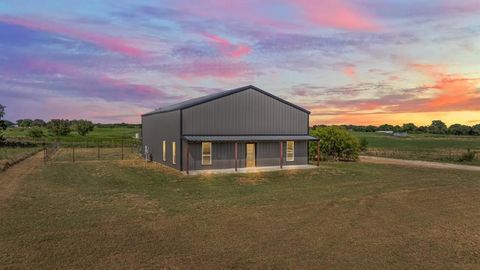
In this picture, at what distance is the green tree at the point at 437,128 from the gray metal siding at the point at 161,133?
145480 millimetres

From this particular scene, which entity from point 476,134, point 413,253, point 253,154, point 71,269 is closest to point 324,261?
point 413,253

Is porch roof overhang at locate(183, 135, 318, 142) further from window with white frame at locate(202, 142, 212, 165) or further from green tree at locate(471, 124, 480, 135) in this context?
green tree at locate(471, 124, 480, 135)

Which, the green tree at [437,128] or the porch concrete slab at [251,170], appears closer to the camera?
the porch concrete slab at [251,170]

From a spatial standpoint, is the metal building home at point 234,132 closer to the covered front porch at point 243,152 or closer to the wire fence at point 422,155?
the covered front porch at point 243,152

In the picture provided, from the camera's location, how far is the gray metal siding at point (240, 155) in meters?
24.1

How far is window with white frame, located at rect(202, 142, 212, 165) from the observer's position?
957 inches

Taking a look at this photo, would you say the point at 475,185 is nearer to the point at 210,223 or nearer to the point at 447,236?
the point at 447,236

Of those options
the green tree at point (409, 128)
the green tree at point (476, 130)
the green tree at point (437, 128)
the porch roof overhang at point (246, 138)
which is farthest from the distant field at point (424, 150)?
the green tree at point (409, 128)

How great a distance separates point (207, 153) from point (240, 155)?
240 cm

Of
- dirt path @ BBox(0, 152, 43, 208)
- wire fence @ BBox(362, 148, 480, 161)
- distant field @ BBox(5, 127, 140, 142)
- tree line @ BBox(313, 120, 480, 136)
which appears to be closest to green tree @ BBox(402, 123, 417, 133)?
tree line @ BBox(313, 120, 480, 136)

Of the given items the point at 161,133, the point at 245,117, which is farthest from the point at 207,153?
the point at 161,133

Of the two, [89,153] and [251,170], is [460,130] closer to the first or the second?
[89,153]

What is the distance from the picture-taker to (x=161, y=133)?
94.9 feet

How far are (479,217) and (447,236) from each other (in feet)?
10.9
